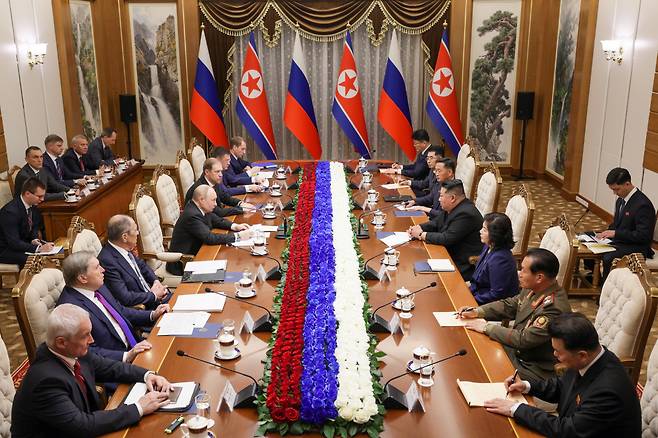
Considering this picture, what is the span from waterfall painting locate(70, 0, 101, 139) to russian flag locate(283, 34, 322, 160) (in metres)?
3.04

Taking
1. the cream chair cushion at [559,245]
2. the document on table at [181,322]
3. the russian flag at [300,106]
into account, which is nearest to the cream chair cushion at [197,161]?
the russian flag at [300,106]

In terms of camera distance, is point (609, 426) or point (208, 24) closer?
point (609, 426)

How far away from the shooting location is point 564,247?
484cm

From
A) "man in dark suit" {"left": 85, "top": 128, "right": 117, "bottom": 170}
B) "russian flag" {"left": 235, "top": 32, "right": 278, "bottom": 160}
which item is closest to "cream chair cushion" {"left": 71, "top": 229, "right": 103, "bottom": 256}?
"man in dark suit" {"left": 85, "top": 128, "right": 117, "bottom": 170}

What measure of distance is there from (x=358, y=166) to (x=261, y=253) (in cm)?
380

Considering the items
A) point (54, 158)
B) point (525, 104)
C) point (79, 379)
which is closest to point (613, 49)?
point (525, 104)

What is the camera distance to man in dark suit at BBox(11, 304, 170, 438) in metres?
2.87

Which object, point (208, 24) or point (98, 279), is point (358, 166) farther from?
point (98, 279)

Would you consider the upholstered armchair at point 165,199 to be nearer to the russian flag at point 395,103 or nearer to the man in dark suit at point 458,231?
the man in dark suit at point 458,231

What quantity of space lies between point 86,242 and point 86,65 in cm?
617

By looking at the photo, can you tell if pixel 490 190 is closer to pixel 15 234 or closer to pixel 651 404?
pixel 651 404

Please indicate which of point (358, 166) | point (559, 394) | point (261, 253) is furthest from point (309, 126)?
point (559, 394)

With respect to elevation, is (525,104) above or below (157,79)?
below

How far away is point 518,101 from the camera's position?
1098cm
